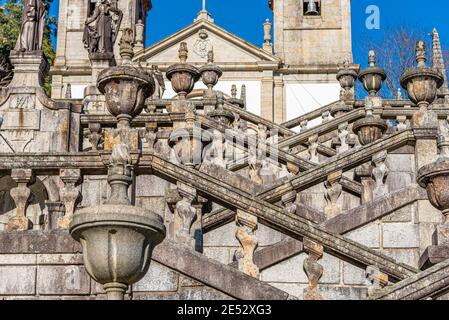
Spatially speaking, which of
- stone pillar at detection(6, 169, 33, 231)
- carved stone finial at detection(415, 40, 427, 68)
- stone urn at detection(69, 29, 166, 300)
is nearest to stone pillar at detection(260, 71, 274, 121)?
carved stone finial at detection(415, 40, 427, 68)

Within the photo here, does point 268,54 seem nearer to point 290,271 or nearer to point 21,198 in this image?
point 290,271

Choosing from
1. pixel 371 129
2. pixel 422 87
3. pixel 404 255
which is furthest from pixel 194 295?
pixel 371 129

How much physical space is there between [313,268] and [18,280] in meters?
3.08

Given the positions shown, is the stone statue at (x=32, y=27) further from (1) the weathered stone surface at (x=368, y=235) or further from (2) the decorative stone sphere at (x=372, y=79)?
(1) the weathered stone surface at (x=368, y=235)

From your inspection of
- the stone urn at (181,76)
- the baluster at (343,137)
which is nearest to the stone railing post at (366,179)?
the stone urn at (181,76)

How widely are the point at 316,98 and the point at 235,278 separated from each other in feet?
105

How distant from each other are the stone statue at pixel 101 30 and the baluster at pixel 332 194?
864 cm

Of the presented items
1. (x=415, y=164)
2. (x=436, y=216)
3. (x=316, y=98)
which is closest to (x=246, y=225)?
(x=436, y=216)

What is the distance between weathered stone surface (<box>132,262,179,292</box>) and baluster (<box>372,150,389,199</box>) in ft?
17.7

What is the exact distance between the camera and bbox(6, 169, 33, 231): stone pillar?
10.1m

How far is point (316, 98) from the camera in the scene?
40.8 m

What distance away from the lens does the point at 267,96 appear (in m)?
40.7

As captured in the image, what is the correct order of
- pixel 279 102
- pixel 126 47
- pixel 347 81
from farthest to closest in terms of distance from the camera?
pixel 279 102 → pixel 347 81 → pixel 126 47
